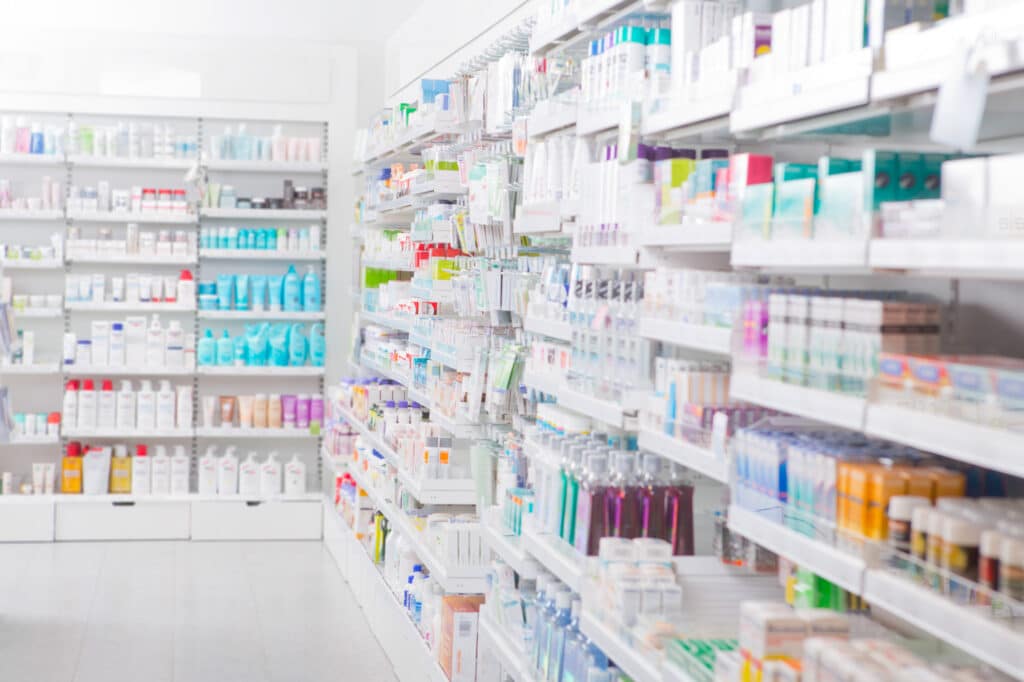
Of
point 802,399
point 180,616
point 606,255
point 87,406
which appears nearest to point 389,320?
point 180,616

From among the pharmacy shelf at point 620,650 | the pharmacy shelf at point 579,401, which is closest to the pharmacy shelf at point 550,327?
the pharmacy shelf at point 579,401

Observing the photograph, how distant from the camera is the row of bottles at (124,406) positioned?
360 inches

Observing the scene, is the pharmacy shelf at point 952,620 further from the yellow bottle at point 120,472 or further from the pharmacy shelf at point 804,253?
the yellow bottle at point 120,472

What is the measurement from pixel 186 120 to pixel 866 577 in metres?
8.15

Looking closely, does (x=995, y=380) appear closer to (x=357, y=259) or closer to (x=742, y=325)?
(x=742, y=325)

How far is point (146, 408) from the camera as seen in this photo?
9.21 meters

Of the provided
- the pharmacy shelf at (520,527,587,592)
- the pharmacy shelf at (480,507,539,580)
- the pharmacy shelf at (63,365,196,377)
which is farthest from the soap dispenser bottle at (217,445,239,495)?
the pharmacy shelf at (520,527,587,592)

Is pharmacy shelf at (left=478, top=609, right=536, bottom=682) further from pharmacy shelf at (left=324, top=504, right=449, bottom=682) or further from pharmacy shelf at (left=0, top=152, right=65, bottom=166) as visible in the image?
pharmacy shelf at (left=0, top=152, right=65, bottom=166)

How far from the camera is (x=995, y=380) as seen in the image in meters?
1.97

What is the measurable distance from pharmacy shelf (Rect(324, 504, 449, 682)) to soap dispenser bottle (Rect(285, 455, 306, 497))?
58cm

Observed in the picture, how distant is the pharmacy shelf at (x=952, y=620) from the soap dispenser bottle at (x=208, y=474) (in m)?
7.56

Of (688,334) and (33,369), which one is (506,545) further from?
(33,369)

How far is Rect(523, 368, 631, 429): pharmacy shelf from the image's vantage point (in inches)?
130

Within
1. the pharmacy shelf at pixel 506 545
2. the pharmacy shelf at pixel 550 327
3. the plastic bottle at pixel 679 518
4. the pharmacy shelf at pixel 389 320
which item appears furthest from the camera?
the pharmacy shelf at pixel 389 320
